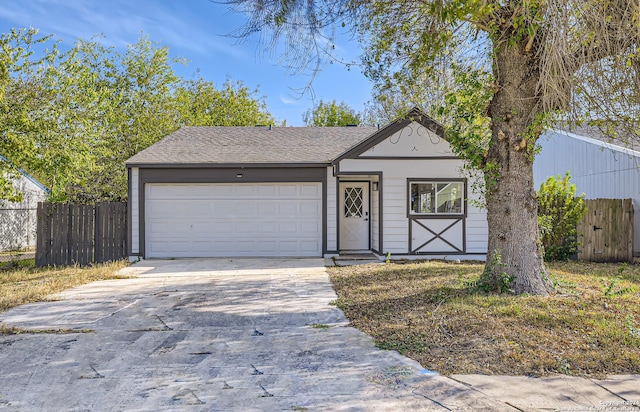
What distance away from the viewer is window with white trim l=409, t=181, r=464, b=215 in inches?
452

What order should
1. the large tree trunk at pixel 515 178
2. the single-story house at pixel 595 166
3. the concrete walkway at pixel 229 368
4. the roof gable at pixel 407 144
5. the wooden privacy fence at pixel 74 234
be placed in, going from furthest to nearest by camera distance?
the single-story house at pixel 595 166
the roof gable at pixel 407 144
the wooden privacy fence at pixel 74 234
the large tree trunk at pixel 515 178
the concrete walkway at pixel 229 368

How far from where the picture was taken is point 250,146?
12828 mm

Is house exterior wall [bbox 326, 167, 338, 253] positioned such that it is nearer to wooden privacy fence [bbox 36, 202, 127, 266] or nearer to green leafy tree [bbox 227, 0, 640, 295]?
green leafy tree [bbox 227, 0, 640, 295]

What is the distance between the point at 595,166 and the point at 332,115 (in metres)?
18.9

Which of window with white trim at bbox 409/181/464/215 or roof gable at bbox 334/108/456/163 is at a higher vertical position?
roof gable at bbox 334/108/456/163

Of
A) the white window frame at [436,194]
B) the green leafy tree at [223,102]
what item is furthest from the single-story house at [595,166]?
the green leafy tree at [223,102]

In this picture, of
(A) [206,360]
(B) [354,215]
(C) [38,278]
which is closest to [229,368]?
(A) [206,360]

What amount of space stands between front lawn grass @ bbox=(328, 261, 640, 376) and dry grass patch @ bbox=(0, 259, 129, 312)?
4800 mm

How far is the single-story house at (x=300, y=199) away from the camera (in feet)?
37.2

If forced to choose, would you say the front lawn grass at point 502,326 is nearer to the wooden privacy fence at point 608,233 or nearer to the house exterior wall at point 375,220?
the wooden privacy fence at point 608,233

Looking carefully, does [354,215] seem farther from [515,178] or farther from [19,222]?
[19,222]

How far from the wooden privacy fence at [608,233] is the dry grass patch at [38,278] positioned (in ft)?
36.0

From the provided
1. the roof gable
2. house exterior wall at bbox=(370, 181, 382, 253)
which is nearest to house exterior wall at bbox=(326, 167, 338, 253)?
the roof gable

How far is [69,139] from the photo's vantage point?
11000mm
